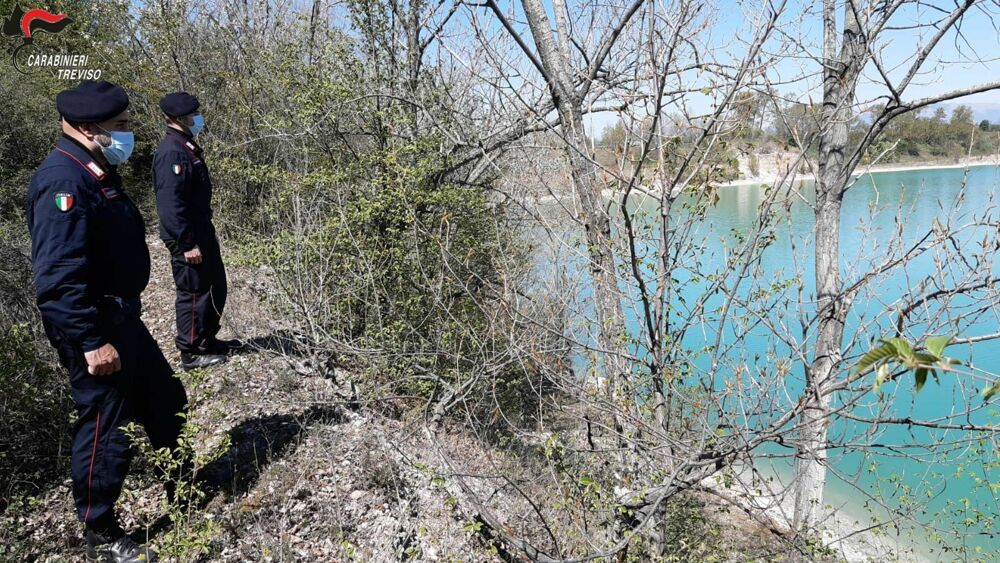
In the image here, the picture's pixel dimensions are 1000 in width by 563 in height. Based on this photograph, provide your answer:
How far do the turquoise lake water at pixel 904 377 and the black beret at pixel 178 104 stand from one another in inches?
139

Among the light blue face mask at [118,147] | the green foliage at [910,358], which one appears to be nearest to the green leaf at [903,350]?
the green foliage at [910,358]

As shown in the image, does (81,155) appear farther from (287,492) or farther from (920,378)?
(920,378)

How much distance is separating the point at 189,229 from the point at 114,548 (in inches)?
93.1

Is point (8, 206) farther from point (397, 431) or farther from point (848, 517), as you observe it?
point (848, 517)

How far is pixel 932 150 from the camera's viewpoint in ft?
49.6

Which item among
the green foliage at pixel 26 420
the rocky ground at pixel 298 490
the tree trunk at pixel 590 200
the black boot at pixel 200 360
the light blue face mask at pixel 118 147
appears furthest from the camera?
→ the black boot at pixel 200 360

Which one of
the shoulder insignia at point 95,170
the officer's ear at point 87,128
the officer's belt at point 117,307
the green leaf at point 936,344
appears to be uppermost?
the officer's ear at point 87,128

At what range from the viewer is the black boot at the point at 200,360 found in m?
4.66

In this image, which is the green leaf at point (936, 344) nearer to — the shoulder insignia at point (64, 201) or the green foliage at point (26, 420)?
the shoulder insignia at point (64, 201)

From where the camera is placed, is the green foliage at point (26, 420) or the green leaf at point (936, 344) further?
the green foliage at point (26, 420)

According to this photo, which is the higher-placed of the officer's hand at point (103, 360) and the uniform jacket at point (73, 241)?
the uniform jacket at point (73, 241)
